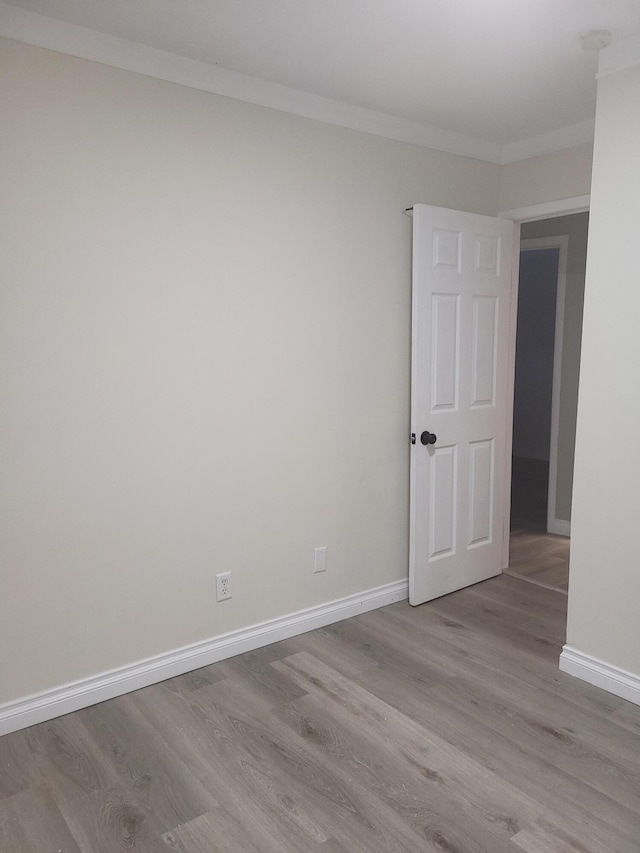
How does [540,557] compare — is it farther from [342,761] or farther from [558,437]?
[342,761]

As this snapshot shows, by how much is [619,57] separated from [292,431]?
1954mm

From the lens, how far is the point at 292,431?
9.92ft

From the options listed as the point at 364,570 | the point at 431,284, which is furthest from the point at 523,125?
the point at 364,570

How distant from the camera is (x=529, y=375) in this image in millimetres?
7598

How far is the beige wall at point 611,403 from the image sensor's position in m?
2.47

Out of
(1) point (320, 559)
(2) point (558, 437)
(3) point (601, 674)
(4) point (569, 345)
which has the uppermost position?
(4) point (569, 345)

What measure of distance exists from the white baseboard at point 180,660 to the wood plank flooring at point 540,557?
0.90 m

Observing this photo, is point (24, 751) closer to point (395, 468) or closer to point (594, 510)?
point (395, 468)

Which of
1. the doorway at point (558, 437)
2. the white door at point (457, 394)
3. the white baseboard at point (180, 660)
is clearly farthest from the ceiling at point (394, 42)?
the white baseboard at point (180, 660)

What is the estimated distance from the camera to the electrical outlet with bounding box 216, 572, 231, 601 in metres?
2.87

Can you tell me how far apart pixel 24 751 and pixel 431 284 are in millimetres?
2632

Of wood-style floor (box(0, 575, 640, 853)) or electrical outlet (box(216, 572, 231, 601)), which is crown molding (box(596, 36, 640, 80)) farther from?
electrical outlet (box(216, 572, 231, 601))

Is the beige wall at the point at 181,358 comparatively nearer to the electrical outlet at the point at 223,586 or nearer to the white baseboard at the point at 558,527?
the electrical outlet at the point at 223,586

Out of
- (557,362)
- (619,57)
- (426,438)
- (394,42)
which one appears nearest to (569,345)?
(557,362)
